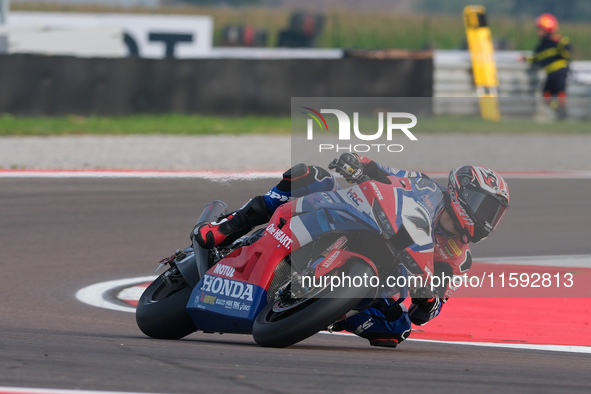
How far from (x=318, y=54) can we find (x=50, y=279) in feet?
49.8

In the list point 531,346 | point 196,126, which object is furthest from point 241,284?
point 196,126

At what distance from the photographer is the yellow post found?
1903cm

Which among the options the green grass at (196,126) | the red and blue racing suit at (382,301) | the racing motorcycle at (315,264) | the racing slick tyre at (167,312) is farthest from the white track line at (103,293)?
the green grass at (196,126)

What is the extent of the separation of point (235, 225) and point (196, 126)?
37.7 feet

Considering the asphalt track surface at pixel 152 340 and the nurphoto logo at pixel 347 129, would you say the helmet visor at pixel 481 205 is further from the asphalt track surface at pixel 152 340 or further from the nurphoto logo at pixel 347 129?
the nurphoto logo at pixel 347 129

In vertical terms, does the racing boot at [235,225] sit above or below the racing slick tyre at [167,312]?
above

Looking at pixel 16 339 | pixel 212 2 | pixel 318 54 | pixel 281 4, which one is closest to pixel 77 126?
pixel 318 54

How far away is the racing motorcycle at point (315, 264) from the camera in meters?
4.23

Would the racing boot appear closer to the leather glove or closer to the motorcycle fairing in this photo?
the motorcycle fairing

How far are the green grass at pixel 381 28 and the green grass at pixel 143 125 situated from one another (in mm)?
17387

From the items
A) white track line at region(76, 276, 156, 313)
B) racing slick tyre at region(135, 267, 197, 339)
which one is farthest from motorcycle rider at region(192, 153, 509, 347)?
white track line at region(76, 276, 156, 313)

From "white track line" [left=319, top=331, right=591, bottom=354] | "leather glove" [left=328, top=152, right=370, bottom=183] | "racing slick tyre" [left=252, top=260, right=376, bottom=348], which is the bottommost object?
"white track line" [left=319, top=331, right=591, bottom=354]

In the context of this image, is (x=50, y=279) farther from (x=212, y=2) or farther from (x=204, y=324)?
(x=212, y=2)

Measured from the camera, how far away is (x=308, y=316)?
4125 mm
